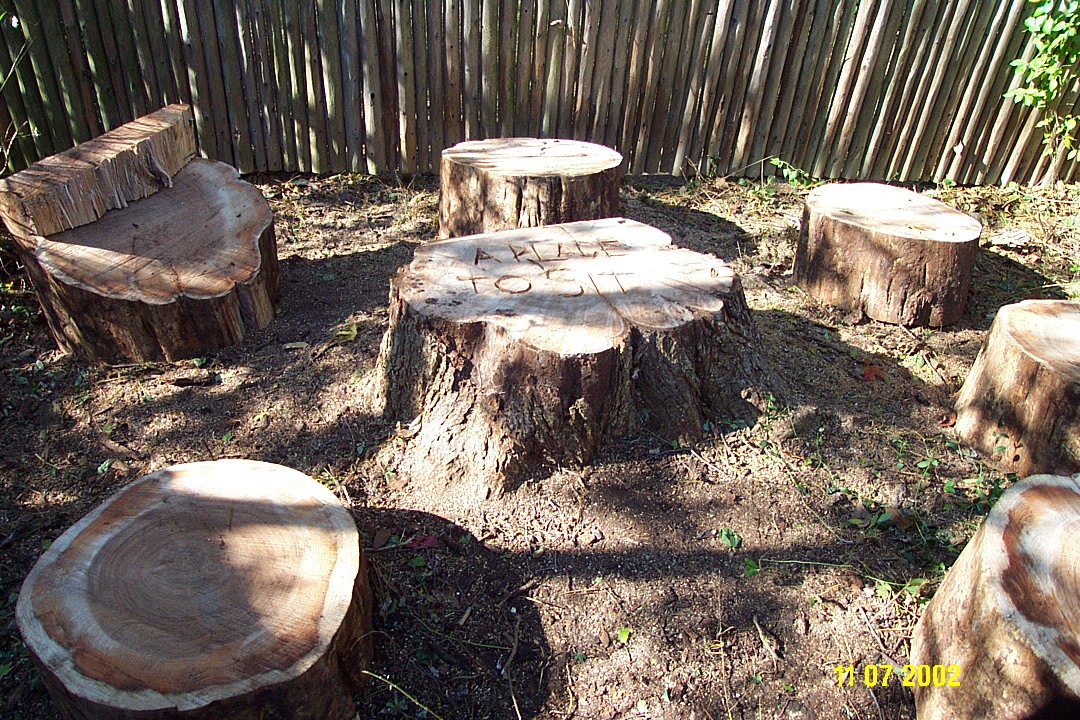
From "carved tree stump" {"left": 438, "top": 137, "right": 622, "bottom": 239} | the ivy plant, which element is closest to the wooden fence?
the ivy plant

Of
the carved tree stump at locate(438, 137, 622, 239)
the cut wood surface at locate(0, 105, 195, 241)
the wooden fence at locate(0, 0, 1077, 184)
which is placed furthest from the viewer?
the wooden fence at locate(0, 0, 1077, 184)

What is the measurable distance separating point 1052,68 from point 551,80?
3.75 meters

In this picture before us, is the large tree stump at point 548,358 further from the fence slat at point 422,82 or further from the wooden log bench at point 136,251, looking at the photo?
the fence slat at point 422,82

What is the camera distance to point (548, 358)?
2543mm

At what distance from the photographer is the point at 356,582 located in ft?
6.64

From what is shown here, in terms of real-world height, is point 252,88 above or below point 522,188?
above

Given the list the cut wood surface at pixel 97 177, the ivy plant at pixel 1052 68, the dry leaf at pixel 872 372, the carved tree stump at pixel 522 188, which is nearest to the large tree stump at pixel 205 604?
the cut wood surface at pixel 97 177

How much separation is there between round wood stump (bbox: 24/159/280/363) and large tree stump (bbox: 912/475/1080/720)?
3.19 metres

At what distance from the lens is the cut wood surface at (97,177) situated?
3291mm

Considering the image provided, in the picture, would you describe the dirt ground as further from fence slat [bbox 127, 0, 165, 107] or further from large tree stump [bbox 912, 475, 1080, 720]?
fence slat [bbox 127, 0, 165, 107]

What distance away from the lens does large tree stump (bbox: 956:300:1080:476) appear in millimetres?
2865

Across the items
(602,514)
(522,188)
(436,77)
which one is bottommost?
(602,514)

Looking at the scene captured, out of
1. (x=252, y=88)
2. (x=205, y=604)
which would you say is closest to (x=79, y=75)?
(x=252, y=88)

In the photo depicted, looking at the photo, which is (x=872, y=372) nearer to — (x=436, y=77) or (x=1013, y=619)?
(x=1013, y=619)
